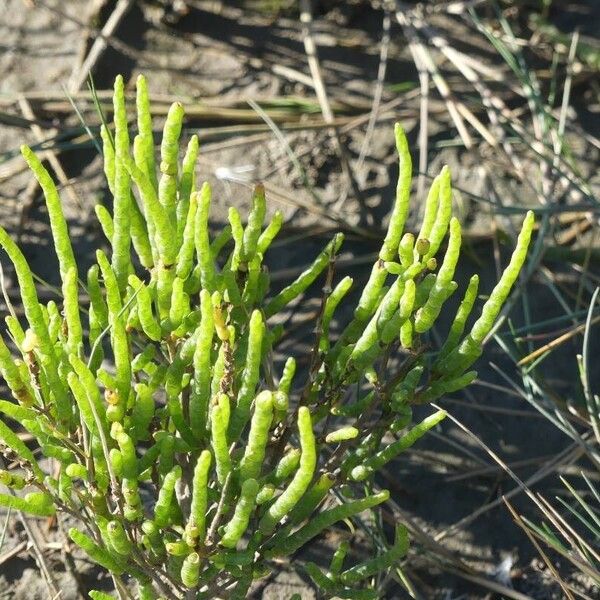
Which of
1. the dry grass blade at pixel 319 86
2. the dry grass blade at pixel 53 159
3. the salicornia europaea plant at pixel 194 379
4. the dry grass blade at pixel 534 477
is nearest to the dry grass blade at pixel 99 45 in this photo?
the dry grass blade at pixel 53 159

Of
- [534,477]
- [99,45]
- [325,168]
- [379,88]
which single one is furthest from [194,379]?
[99,45]

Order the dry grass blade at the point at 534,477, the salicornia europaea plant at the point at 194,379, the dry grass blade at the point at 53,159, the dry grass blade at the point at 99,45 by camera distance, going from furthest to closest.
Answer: the dry grass blade at the point at 99,45, the dry grass blade at the point at 53,159, the dry grass blade at the point at 534,477, the salicornia europaea plant at the point at 194,379

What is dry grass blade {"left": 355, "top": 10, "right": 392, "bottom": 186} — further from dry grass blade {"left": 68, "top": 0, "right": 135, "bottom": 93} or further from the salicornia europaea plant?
the salicornia europaea plant

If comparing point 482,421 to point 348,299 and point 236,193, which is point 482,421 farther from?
point 236,193

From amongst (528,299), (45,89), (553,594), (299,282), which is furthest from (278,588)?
(45,89)

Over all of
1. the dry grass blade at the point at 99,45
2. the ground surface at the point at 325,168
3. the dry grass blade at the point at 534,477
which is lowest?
the dry grass blade at the point at 534,477

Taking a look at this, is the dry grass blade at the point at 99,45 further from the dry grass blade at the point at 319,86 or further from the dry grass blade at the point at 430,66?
the dry grass blade at the point at 430,66

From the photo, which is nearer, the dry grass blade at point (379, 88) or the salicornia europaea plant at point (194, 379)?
the salicornia europaea plant at point (194, 379)
